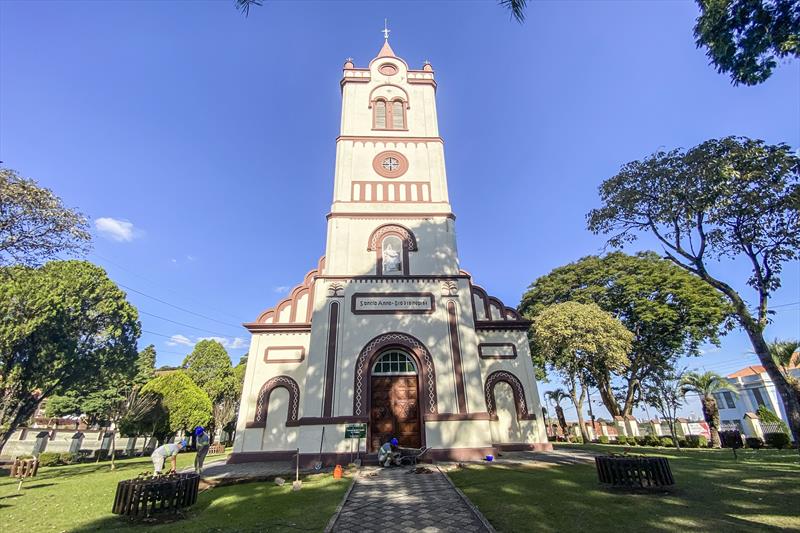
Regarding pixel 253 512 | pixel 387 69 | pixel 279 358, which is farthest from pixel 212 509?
pixel 387 69

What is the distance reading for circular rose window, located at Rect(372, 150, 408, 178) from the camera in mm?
18953

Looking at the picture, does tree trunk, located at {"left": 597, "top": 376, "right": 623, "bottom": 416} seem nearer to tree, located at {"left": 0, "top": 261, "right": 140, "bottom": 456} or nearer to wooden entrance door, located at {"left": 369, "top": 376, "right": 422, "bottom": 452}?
wooden entrance door, located at {"left": 369, "top": 376, "right": 422, "bottom": 452}

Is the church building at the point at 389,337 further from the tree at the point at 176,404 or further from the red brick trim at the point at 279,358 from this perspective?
the tree at the point at 176,404

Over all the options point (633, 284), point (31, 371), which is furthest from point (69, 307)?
point (633, 284)

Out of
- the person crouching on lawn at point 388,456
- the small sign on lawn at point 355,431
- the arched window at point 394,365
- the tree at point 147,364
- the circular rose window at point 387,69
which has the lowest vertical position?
the person crouching on lawn at point 388,456

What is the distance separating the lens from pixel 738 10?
24.2 feet

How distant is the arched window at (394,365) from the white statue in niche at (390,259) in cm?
386

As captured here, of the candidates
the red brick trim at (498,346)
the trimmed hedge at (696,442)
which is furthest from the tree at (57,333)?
the trimmed hedge at (696,442)

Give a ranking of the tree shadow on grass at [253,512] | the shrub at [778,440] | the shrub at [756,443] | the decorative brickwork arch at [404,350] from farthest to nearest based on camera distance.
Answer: the shrub at [756,443], the shrub at [778,440], the decorative brickwork arch at [404,350], the tree shadow on grass at [253,512]

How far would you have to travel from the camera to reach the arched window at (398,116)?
20.6 meters

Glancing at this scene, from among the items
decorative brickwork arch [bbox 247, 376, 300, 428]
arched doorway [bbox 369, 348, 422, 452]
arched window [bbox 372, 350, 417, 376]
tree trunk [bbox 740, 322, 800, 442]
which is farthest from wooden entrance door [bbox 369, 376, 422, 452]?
tree trunk [bbox 740, 322, 800, 442]

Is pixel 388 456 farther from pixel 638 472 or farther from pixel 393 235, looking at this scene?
pixel 393 235

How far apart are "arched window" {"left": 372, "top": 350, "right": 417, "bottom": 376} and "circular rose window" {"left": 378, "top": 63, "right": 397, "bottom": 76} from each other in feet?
56.6

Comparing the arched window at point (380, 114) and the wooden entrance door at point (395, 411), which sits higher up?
the arched window at point (380, 114)
